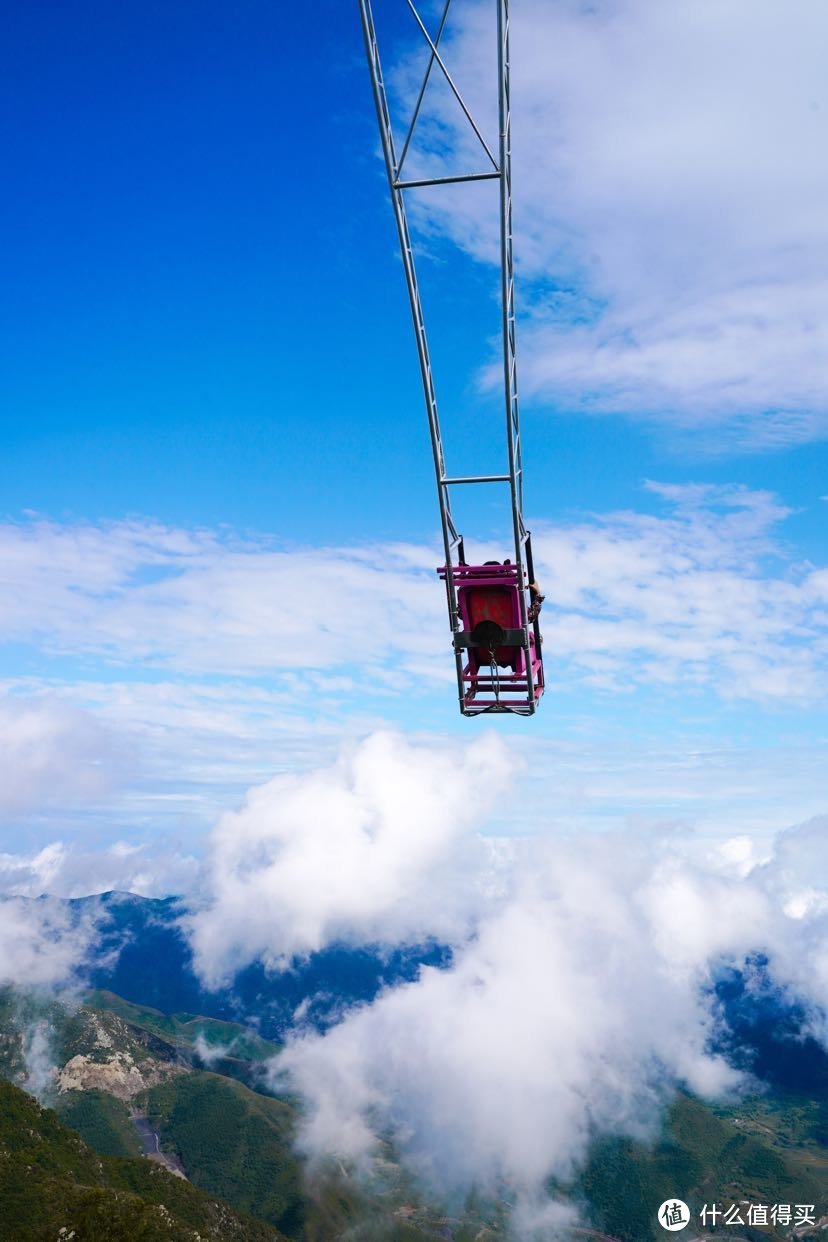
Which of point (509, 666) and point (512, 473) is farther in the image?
point (509, 666)

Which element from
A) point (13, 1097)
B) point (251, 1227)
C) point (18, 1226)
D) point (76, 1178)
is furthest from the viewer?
point (251, 1227)

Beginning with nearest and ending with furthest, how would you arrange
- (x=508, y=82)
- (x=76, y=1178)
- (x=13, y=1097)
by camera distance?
(x=508, y=82)
(x=76, y=1178)
(x=13, y=1097)

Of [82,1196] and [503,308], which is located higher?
[503,308]

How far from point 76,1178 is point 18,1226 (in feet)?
122

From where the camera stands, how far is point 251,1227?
650 ft

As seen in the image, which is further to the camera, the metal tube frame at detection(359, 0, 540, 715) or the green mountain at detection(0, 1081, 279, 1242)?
the green mountain at detection(0, 1081, 279, 1242)

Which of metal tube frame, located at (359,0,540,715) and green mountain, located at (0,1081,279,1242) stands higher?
metal tube frame, located at (359,0,540,715)

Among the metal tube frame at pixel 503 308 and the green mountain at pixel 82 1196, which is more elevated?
the metal tube frame at pixel 503 308

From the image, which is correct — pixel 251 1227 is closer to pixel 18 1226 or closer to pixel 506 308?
pixel 18 1226

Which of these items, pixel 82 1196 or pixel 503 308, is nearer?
pixel 503 308

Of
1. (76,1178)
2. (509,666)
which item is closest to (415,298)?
(509,666)

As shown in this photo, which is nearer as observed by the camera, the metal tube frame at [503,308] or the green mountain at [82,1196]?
the metal tube frame at [503,308]

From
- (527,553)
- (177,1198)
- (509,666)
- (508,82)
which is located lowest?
(177,1198)

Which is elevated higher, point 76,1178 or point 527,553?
point 527,553
